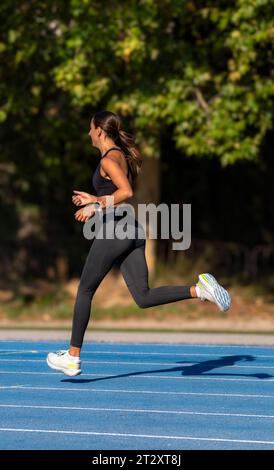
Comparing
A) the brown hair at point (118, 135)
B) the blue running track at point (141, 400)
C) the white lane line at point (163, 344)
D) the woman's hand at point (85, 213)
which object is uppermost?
the brown hair at point (118, 135)

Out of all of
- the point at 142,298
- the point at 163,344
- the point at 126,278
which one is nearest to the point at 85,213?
the point at 126,278

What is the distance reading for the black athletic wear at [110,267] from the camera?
9766mm

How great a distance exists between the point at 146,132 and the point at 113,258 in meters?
10.7

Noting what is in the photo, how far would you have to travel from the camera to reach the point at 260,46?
19156 mm

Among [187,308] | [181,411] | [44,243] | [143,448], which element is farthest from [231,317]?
[143,448]

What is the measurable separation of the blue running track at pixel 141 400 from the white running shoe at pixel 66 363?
0.61 feet

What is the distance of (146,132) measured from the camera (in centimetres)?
2031

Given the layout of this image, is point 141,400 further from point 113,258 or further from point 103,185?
point 103,185

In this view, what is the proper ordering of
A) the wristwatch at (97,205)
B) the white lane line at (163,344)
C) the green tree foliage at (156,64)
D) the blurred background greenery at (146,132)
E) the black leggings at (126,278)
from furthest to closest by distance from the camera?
the blurred background greenery at (146,132) < the green tree foliage at (156,64) < the white lane line at (163,344) < the black leggings at (126,278) < the wristwatch at (97,205)

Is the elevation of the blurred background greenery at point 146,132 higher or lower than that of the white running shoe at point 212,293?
higher

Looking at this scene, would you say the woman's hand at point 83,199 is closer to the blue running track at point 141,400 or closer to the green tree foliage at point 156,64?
the blue running track at point 141,400

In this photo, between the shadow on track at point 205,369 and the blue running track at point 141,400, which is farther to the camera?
the shadow on track at point 205,369

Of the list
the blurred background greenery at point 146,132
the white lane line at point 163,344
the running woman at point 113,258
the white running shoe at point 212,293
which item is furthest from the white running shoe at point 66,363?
the blurred background greenery at point 146,132

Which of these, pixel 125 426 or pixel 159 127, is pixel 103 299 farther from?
pixel 125 426
